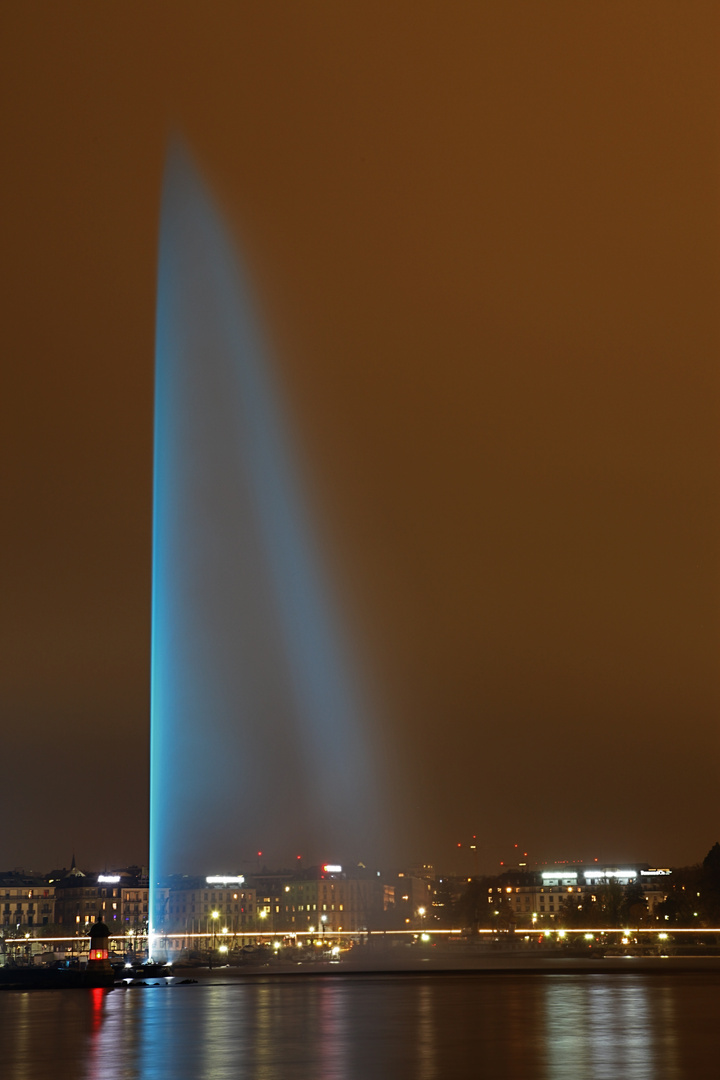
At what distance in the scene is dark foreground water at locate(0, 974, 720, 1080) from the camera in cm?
2020

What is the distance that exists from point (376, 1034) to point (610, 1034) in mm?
5083

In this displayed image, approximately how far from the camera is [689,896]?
483ft

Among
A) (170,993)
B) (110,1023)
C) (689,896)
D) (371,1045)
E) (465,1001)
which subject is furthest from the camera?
(689,896)

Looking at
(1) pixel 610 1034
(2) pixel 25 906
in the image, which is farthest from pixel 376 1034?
(2) pixel 25 906

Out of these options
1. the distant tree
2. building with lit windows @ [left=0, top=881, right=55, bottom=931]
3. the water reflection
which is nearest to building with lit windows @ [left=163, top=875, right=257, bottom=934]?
building with lit windows @ [left=0, top=881, right=55, bottom=931]

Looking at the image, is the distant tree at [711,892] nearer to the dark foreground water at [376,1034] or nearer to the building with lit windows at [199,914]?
the building with lit windows at [199,914]

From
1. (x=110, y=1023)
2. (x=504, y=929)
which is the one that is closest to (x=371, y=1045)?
(x=110, y=1023)

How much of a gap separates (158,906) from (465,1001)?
6719 inches

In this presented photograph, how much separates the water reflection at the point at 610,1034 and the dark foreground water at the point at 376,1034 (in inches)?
1.2

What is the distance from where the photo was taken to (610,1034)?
2553cm

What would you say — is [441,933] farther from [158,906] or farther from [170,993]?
[170,993]

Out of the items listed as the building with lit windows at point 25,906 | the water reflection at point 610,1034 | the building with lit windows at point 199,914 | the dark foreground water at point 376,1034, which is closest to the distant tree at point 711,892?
the building with lit windows at point 199,914

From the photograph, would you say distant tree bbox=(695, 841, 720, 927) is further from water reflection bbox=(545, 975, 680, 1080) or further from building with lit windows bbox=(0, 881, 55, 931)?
building with lit windows bbox=(0, 881, 55, 931)

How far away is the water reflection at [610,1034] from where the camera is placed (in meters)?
19.5
